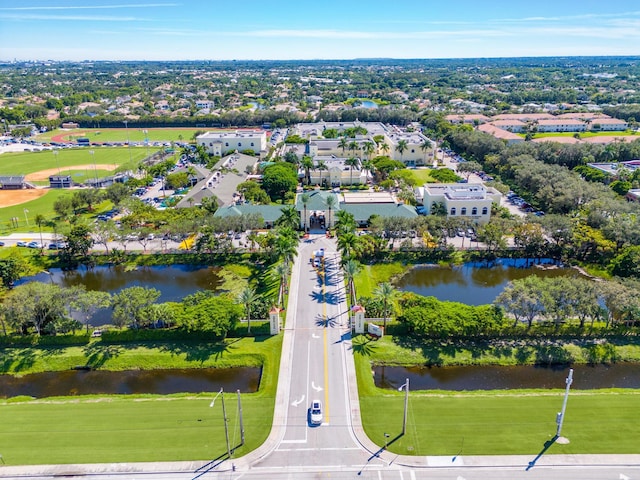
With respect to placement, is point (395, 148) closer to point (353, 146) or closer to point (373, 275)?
point (353, 146)

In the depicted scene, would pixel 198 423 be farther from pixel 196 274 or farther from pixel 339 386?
pixel 196 274

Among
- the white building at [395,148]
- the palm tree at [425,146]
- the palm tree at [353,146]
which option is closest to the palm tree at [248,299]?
the white building at [395,148]

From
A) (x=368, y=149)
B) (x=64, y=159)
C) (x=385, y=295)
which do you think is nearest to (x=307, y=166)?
(x=368, y=149)

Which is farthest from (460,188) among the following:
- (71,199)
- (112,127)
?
(112,127)

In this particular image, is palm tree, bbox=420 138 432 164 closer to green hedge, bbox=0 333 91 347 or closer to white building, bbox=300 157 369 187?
white building, bbox=300 157 369 187

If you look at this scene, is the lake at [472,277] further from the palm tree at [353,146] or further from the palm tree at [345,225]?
the palm tree at [353,146]

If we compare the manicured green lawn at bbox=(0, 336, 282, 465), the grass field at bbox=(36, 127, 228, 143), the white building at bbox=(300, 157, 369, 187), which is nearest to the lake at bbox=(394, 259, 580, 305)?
the manicured green lawn at bbox=(0, 336, 282, 465)
